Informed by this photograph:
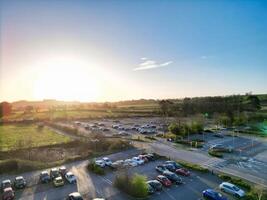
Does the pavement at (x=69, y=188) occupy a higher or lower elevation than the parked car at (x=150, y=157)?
lower

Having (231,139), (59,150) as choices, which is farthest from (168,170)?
(231,139)

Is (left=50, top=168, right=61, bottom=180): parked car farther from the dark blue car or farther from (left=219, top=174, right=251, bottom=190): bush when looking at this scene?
(left=219, top=174, right=251, bottom=190): bush

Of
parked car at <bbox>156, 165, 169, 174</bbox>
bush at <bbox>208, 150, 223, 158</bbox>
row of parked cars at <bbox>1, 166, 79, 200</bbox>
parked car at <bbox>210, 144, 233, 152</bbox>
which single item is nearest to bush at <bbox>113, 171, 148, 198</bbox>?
row of parked cars at <bbox>1, 166, 79, 200</bbox>

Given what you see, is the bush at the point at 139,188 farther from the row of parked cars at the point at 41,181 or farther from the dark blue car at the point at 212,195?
the row of parked cars at the point at 41,181

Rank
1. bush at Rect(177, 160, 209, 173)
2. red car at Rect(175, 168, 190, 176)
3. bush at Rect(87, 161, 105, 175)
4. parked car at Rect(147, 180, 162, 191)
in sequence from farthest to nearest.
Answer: bush at Rect(177, 160, 209, 173), bush at Rect(87, 161, 105, 175), red car at Rect(175, 168, 190, 176), parked car at Rect(147, 180, 162, 191)

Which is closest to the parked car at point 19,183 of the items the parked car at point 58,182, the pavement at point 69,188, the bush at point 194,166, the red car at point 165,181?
the pavement at point 69,188

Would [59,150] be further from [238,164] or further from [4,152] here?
[238,164]
